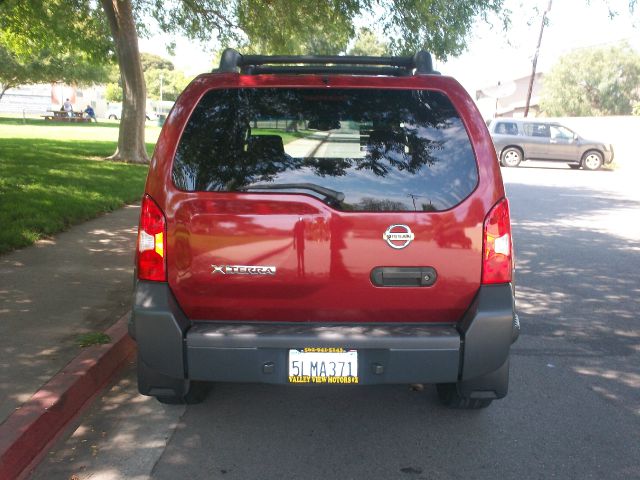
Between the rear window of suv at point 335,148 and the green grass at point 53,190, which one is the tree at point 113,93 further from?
the rear window of suv at point 335,148

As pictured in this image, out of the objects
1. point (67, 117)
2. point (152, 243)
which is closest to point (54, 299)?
point (152, 243)

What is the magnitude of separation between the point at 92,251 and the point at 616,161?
87.4ft

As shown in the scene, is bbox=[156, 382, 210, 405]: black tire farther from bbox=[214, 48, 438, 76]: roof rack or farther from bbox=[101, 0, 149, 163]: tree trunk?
bbox=[101, 0, 149, 163]: tree trunk

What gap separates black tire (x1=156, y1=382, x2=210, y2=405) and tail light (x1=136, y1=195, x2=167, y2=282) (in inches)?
35.8

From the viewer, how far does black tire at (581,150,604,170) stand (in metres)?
26.3

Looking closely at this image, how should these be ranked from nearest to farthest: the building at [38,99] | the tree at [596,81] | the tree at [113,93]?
the tree at [596,81] → the building at [38,99] → the tree at [113,93]

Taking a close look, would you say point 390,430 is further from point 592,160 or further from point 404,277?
point 592,160

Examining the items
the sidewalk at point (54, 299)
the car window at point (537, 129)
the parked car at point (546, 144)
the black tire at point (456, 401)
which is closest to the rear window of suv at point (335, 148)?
the black tire at point (456, 401)

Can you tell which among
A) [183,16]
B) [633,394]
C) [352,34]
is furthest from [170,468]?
[183,16]

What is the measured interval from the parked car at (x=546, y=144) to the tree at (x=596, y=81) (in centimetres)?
3258

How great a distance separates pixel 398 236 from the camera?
3.30 metres

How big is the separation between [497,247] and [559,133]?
24.7 meters

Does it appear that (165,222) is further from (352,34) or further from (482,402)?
(352,34)

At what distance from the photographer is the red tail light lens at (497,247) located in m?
3.35
